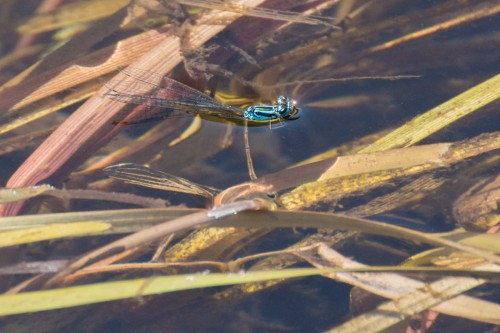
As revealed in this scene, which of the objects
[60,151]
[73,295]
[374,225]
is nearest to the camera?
[73,295]

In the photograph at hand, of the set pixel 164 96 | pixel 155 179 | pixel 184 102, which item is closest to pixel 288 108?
pixel 184 102

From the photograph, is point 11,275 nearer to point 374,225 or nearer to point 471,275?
point 374,225

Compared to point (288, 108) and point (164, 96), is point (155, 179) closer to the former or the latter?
point (164, 96)

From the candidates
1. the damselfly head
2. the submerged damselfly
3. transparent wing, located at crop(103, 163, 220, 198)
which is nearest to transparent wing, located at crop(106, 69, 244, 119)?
the submerged damselfly

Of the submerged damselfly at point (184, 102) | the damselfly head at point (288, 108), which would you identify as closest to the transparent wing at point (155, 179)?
the submerged damselfly at point (184, 102)

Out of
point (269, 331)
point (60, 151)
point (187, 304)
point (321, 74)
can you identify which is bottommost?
point (269, 331)

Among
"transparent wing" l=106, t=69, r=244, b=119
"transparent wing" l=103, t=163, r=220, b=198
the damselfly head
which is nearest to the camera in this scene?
"transparent wing" l=103, t=163, r=220, b=198

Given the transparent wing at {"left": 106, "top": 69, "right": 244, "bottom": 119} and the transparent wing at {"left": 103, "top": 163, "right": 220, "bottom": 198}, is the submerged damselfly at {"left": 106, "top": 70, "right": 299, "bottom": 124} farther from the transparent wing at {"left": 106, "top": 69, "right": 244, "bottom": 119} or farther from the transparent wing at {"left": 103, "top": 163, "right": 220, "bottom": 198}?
the transparent wing at {"left": 103, "top": 163, "right": 220, "bottom": 198}

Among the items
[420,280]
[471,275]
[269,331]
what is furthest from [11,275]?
[471,275]
